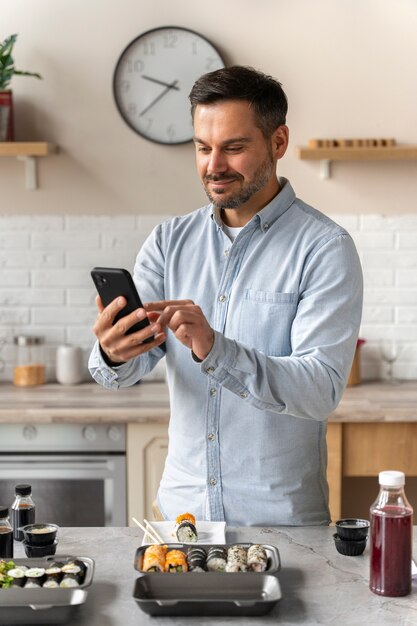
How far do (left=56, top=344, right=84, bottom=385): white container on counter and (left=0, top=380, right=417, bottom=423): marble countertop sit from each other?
0.37ft

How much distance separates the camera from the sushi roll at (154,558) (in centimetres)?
186

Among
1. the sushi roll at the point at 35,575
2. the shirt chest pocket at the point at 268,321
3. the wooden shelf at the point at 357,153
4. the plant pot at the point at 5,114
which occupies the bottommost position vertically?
the sushi roll at the point at 35,575

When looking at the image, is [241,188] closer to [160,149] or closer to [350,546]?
[350,546]

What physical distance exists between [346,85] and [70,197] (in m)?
1.33

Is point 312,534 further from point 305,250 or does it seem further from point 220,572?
point 305,250

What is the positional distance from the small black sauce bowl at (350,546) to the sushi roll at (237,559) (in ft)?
0.82

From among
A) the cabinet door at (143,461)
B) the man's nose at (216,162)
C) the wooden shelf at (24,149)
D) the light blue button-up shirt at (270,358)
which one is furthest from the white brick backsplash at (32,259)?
the man's nose at (216,162)

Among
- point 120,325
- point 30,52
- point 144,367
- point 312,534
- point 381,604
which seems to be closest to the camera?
point 381,604

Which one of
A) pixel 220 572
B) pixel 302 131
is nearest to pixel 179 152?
pixel 302 131

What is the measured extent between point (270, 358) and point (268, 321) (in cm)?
22

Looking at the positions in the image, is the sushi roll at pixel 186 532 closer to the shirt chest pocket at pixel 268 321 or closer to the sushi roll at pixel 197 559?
the sushi roll at pixel 197 559

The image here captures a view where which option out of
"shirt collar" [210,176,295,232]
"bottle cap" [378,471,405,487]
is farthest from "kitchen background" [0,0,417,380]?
"bottle cap" [378,471,405,487]

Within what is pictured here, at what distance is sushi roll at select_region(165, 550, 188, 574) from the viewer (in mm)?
1862

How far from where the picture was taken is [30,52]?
4262 millimetres
